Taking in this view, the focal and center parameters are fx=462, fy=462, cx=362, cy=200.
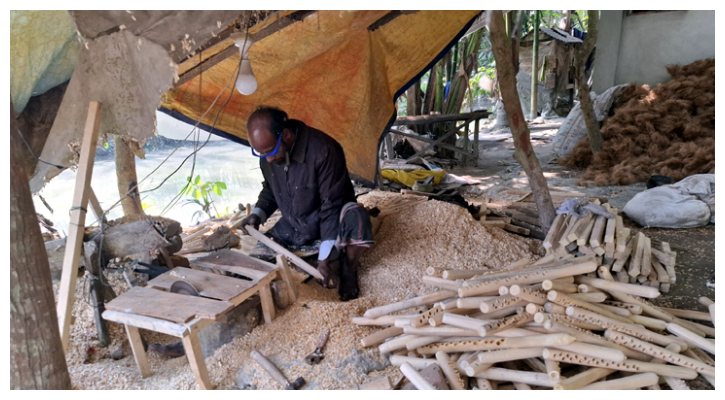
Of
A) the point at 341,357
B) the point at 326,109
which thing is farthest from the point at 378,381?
the point at 326,109

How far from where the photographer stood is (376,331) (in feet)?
8.86

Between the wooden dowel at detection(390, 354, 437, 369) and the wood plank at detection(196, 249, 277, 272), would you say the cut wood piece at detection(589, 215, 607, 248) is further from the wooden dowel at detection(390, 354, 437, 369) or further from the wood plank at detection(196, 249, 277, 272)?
the wood plank at detection(196, 249, 277, 272)

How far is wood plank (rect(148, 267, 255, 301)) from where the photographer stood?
2.52 metres

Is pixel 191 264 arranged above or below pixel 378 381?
above

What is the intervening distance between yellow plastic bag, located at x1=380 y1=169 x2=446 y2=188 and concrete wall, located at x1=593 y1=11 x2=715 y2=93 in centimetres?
361

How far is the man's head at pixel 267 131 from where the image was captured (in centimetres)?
313

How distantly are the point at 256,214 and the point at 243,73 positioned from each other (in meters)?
1.19

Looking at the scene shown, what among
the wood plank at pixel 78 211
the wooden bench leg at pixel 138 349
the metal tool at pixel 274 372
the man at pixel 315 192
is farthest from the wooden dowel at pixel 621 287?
the wood plank at pixel 78 211

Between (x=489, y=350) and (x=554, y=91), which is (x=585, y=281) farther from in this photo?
(x=554, y=91)

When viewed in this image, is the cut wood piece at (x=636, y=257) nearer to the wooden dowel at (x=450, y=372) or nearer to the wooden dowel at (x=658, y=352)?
the wooden dowel at (x=658, y=352)

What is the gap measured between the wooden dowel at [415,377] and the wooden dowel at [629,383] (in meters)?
0.69

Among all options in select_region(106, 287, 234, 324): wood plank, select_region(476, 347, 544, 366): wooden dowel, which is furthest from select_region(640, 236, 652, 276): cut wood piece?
select_region(106, 287, 234, 324): wood plank

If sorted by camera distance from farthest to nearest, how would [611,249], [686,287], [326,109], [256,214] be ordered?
1. [326,109]
2. [256,214]
3. [686,287]
4. [611,249]
